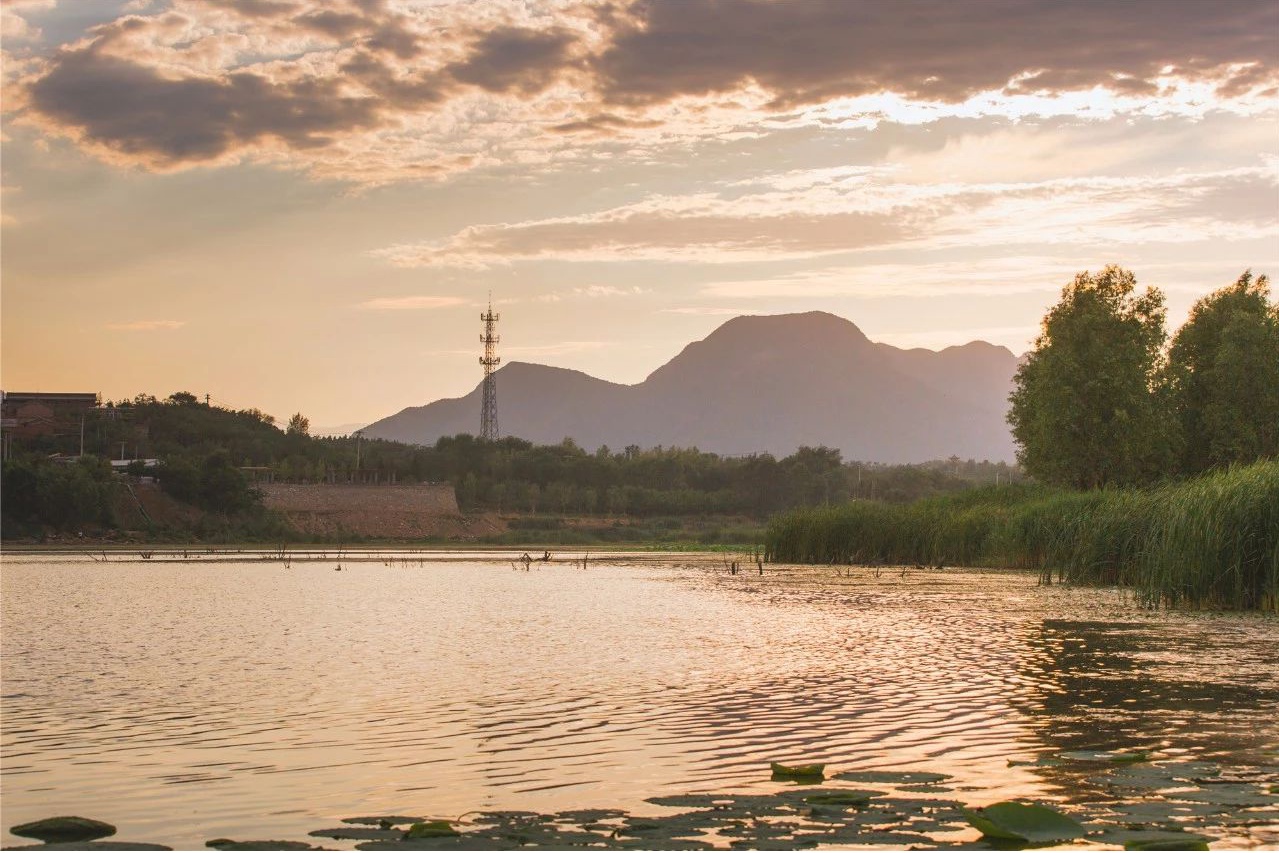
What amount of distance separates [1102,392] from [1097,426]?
172cm

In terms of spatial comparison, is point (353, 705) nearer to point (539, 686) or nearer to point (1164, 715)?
point (539, 686)

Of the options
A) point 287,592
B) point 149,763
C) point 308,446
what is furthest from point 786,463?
point 149,763

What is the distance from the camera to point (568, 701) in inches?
640

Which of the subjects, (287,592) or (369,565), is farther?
(369,565)

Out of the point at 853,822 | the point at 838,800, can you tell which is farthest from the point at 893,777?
the point at 853,822

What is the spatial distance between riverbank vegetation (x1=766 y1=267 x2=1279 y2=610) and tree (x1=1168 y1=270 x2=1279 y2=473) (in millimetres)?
69

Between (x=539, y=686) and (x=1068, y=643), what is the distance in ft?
31.5

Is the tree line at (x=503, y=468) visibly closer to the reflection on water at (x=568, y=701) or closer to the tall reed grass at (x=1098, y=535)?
the tall reed grass at (x=1098, y=535)

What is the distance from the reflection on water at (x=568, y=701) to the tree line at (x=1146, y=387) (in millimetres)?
33861

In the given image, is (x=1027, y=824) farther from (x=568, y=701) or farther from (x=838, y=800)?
(x=568, y=701)

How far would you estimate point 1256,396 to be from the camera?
64.3 metres

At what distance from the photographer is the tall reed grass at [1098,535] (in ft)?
85.4

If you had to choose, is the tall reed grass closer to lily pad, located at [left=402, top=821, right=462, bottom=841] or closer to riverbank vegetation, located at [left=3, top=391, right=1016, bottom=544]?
lily pad, located at [left=402, top=821, right=462, bottom=841]

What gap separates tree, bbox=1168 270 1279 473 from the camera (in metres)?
64.0
